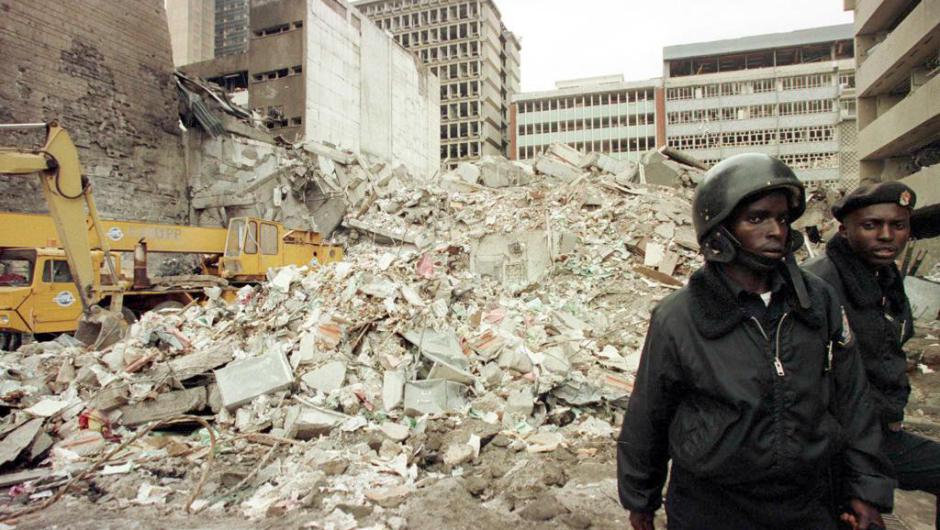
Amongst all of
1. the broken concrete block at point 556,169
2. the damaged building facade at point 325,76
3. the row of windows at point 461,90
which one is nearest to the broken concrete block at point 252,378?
the broken concrete block at point 556,169

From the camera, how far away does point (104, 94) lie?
15.7 meters

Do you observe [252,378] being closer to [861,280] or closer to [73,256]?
[73,256]

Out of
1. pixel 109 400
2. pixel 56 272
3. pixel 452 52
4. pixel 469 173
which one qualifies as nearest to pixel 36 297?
pixel 56 272

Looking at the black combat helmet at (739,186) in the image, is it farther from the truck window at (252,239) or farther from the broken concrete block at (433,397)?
the truck window at (252,239)

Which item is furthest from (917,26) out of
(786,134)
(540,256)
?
(786,134)

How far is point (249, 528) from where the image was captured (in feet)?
10.8

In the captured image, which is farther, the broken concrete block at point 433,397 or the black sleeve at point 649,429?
the broken concrete block at point 433,397

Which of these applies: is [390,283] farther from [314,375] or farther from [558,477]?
[558,477]

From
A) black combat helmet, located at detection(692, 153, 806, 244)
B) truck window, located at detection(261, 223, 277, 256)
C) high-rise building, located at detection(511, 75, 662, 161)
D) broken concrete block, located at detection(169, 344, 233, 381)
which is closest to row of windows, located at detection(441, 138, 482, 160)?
high-rise building, located at detection(511, 75, 662, 161)

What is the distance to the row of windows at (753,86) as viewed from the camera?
4375 centimetres

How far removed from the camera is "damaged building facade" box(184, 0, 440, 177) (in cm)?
2905

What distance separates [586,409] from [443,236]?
11.1m

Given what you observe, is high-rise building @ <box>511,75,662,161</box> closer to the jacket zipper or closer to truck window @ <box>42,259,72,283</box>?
truck window @ <box>42,259,72,283</box>

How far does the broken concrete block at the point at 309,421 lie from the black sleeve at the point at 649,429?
3.60 meters
